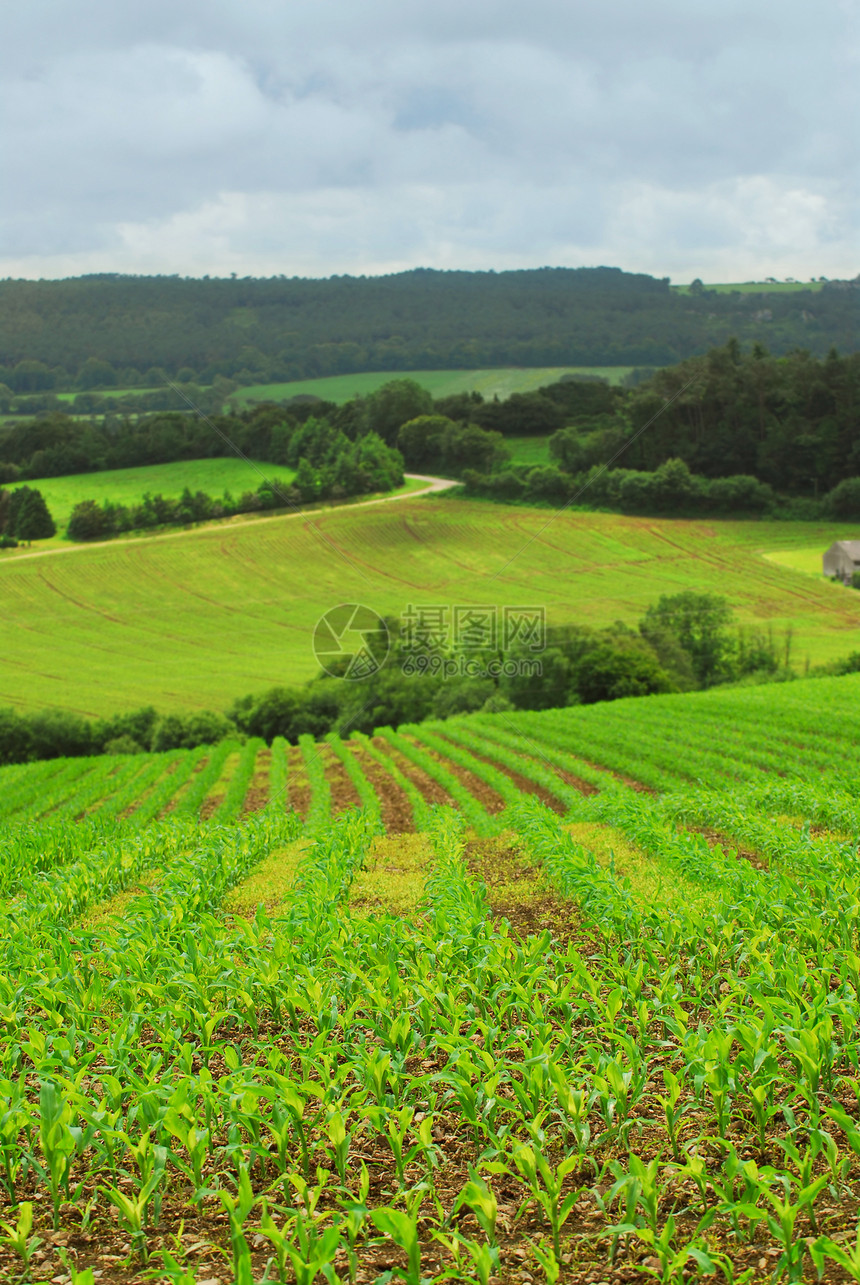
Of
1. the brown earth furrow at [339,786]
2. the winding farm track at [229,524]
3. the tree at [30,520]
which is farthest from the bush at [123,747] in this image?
the tree at [30,520]

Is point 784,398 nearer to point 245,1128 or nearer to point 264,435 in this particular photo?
point 264,435

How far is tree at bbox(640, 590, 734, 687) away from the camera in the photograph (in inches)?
1761

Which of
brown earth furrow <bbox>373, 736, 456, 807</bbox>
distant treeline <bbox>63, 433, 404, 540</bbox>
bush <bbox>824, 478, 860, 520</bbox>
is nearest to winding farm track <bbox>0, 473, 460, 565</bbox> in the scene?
distant treeline <bbox>63, 433, 404, 540</bbox>

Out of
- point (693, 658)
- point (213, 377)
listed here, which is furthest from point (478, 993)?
point (213, 377)

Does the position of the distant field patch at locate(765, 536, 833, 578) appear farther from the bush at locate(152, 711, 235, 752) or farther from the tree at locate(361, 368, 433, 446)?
the bush at locate(152, 711, 235, 752)

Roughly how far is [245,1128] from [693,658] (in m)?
44.2

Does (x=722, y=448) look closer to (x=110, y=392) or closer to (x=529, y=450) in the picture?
(x=529, y=450)

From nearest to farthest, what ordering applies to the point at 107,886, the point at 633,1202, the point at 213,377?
the point at 633,1202
the point at 107,886
the point at 213,377

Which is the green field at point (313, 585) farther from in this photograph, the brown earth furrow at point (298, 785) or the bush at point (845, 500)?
the brown earth furrow at point (298, 785)

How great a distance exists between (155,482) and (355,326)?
8984 centimetres

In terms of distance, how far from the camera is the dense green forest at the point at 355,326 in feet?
390

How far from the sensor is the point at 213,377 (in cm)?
11944

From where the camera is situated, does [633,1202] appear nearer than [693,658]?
Yes

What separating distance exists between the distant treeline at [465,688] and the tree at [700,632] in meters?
0.07
